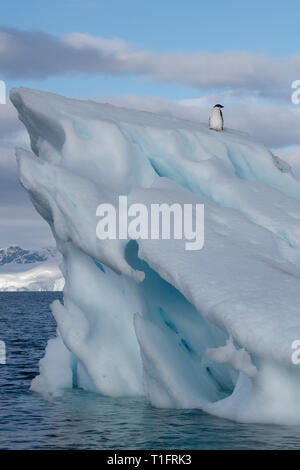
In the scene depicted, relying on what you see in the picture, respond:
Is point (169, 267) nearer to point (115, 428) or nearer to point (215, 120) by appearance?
point (115, 428)

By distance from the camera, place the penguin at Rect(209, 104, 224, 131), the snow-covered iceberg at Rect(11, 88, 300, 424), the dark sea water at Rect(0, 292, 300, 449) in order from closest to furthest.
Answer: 1. the dark sea water at Rect(0, 292, 300, 449)
2. the snow-covered iceberg at Rect(11, 88, 300, 424)
3. the penguin at Rect(209, 104, 224, 131)

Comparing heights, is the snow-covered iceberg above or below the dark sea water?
above

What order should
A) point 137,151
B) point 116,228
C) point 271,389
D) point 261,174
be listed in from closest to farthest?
point 271,389 < point 116,228 < point 137,151 < point 261,174

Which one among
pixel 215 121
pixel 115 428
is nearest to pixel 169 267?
pixel 115 428

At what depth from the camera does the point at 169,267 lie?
40.8ft

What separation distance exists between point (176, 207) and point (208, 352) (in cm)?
351

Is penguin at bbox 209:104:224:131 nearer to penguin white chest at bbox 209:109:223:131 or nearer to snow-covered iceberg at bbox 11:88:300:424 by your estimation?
penguin white chest at bbox 209:109:223:131

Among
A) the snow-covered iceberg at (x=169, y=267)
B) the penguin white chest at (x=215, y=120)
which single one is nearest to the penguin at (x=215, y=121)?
the penguin white chest at (x=215, y=120)

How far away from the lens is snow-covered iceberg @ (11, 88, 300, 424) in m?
11.3

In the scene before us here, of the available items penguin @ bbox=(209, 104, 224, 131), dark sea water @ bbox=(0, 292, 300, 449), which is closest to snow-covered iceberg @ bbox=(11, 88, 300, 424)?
dark sea water @ bbox=(0, 292, 300, 449)
